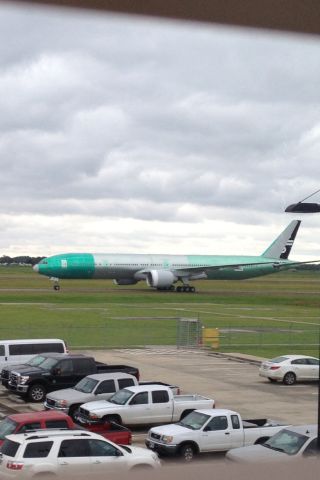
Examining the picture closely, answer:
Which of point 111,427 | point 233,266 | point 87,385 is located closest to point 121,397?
point 111,427

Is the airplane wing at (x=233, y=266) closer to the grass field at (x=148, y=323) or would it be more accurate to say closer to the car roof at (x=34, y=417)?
the grass field at (x=148, y=323)

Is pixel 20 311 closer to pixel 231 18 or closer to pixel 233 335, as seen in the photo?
pixel 233 335

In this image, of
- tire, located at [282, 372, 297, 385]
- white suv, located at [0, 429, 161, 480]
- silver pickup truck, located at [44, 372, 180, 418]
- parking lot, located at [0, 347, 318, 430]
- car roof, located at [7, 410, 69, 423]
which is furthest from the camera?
tire, located at [282, 372, 297, 385]

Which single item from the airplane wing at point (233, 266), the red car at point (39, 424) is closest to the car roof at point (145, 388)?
the red car at point (39, 424)

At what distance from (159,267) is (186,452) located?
7330cm

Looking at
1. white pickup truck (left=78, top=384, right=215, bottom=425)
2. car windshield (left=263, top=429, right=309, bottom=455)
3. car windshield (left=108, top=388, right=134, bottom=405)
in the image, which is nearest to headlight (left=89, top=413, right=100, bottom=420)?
white pickup truck (left=78, top=384, right=215, bottom=425)

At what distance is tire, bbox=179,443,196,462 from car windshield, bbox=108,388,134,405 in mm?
3052

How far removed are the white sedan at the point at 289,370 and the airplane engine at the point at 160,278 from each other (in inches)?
2186

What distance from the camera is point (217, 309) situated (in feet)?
189

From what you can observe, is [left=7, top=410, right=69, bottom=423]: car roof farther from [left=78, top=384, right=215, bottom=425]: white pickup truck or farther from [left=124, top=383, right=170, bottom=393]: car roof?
[left=124, top=383, right=170, bottom=393]: car roof

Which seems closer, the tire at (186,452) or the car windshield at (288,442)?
the car windshield at (288,442)

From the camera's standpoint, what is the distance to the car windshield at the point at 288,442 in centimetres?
1239

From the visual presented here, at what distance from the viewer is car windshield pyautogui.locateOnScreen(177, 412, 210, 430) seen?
15.1 meters

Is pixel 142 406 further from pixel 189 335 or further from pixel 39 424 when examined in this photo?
pixel 189 335
